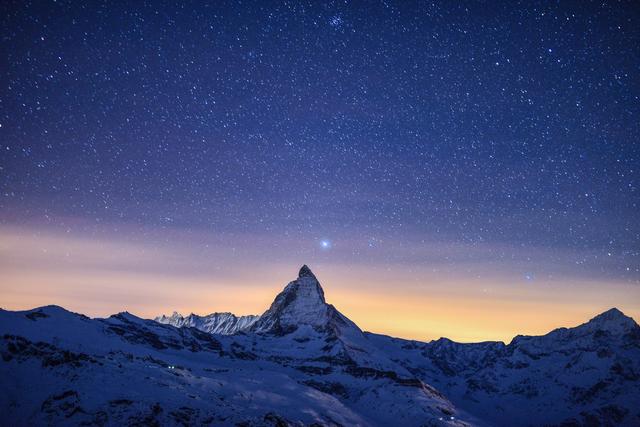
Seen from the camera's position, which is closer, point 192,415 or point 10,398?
point 10,398

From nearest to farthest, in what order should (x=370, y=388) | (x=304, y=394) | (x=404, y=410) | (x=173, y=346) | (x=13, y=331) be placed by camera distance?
(x=13, y=331), (x=304, y=394), (x=404, y=410), (x=370, y=388), (x=173, y=346)

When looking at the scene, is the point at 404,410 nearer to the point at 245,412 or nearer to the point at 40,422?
the point at 245,412

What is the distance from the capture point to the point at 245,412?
89875mm

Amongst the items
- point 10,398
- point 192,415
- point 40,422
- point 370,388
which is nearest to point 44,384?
point 10,398

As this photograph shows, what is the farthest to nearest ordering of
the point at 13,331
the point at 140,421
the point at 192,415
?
the point at 13,331 → the point at 192,415 → the point at 140,421

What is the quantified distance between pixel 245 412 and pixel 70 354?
3290 centimetres

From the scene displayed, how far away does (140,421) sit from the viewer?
7044 centimetres

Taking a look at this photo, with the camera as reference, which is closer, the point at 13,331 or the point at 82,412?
the point at 82,412

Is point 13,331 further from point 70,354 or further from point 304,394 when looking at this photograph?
point 304,394

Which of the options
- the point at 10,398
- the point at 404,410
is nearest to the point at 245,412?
the point at 10,398

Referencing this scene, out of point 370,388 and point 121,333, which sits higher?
point 121,333

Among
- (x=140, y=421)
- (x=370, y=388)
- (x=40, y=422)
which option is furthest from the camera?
(x=370, y=388)

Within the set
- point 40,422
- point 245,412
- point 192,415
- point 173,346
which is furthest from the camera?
point 173,346

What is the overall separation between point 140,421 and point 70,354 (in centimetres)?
2260
